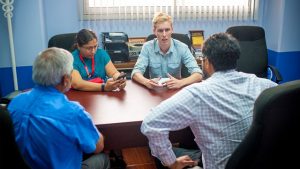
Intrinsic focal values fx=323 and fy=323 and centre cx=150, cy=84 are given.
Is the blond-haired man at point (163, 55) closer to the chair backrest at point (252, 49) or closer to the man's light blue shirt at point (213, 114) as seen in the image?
the chair backrest at point (252, 49)

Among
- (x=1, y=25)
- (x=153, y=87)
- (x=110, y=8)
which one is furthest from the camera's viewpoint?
(x=110, y=8)

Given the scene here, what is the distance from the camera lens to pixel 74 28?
362 centimetres

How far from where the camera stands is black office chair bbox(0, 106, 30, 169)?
42.4 inches

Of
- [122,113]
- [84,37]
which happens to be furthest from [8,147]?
[84,37]

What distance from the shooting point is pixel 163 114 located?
4.35ft

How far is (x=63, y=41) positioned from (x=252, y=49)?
6.02 feet

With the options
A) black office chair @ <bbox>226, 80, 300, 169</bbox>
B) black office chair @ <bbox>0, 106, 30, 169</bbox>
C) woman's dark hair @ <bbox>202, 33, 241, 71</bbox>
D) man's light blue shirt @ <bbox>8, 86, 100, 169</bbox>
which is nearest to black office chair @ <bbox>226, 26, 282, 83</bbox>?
woman's dark hair @ <bbox>202, 33, 241, 71</bbox>

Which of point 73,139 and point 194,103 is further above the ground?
point 194,103

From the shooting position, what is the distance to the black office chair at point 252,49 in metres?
3.21

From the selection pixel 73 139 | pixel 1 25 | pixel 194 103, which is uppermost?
pixel 1 25

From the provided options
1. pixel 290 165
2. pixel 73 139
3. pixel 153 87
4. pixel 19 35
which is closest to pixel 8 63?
pixel 19 35

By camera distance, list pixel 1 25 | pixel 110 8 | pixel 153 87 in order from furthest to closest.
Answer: pixel 110 8 → pixel 1 25 → pixel 153 87

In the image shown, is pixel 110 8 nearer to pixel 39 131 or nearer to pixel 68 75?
pixel 68 75

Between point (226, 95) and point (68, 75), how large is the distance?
0.67 meters
